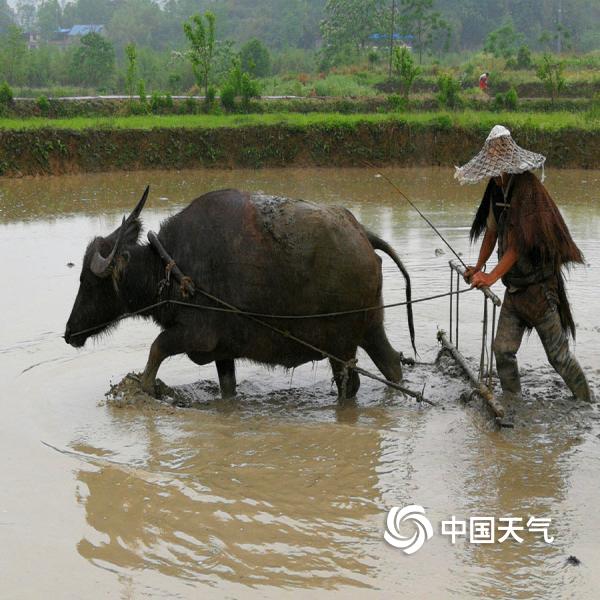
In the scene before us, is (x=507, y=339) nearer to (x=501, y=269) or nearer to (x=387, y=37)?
(x=501, y=269)

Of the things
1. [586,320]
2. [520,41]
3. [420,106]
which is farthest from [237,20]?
[586,320]

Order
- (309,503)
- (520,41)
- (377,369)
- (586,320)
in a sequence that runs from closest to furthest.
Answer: (309,503), (377,369), (586,320), (520,41)

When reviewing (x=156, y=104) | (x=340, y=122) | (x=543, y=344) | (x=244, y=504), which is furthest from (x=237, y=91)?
(x=244, y=504)

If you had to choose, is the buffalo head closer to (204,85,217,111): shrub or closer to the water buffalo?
the water buffalo

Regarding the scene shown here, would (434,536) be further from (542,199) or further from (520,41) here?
(520,41)

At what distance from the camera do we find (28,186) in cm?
1568

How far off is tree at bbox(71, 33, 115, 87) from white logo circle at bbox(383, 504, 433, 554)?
41.3 meters

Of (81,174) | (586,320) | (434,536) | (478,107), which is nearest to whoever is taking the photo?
(434,536)

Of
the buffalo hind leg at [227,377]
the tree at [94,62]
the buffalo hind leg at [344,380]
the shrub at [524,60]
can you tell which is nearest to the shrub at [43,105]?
the buffalo hind leg at [227,377]

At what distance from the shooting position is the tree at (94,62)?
43.5m

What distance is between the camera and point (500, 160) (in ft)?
17.0

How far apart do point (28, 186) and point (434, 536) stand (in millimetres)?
12884

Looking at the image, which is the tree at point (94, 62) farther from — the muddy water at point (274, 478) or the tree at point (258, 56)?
the muddy water at point (274, 478)

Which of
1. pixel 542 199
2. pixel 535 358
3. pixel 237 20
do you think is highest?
pixel 237 20
